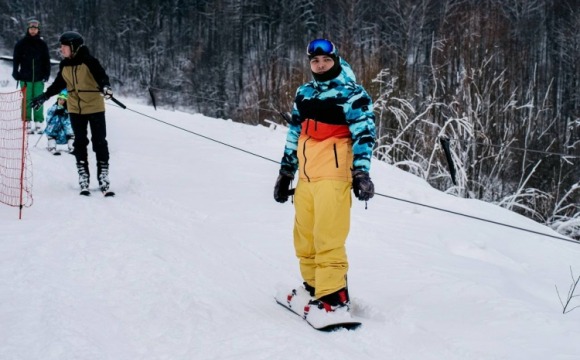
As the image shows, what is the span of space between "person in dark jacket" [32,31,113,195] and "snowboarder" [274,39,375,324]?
2.93m

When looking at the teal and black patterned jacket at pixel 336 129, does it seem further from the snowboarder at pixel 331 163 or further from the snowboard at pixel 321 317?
the snowboard at pixel 321 317

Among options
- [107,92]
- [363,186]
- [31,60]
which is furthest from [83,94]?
[31,60]

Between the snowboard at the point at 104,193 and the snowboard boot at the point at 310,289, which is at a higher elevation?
the snowboard boot at the point at 310,289

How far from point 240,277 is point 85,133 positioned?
2806 millimetres

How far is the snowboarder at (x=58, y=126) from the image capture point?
26.3ft

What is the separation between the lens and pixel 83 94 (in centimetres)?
556

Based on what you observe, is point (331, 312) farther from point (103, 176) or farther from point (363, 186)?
point (103, 176)

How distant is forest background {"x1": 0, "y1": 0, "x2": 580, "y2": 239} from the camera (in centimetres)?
1357

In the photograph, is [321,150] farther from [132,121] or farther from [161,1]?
[161,1]

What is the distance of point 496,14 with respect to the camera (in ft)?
66.7

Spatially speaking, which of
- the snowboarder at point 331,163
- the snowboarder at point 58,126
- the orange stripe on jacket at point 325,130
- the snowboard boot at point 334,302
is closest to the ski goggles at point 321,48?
the snowboarder at point 331,163

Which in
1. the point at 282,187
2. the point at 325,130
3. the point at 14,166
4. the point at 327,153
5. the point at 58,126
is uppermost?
the point at 325,130

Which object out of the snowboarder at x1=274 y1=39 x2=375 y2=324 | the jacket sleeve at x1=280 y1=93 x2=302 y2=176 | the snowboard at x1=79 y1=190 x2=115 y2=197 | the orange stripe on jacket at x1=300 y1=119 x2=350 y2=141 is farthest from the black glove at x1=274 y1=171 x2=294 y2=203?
the snowboard at x1=79 y1=190 x2=115 y2=197

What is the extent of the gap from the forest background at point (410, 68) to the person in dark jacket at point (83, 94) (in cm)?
361
